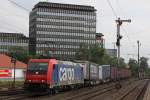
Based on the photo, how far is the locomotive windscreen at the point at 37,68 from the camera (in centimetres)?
3744

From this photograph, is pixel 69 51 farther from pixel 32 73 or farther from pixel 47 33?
pixel 32 73

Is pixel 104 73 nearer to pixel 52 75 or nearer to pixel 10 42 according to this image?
pixel 52 75

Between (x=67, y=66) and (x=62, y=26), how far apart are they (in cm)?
15447

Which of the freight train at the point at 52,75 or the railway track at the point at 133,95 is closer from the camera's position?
the railway track at the point at 133,95

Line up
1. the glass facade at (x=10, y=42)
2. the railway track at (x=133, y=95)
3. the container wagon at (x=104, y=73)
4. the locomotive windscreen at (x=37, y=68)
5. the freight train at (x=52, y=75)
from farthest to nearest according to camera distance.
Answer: the glass facade at (x=10, y=42) < the container wagon at (x=104, y=73) < the locomotive windscreen at (x=37, y=68) < the freight train at (x=52, y=75) < the railway track at (x=133, y=95)

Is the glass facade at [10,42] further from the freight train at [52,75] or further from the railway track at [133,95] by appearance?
the railway track at [133,95]

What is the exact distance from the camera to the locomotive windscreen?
37.4 m

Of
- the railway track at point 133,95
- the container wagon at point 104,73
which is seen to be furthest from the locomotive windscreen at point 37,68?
the container wagon at point 104,73

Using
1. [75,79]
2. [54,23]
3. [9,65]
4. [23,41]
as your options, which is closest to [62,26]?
[54,23]

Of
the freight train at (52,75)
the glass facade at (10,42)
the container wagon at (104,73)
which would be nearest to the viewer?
the freight train at (52,75)

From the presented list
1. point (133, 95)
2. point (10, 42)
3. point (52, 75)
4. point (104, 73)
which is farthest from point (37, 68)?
point (10, 42)

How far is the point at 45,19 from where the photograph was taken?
191 m

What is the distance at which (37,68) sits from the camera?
37.8 meters

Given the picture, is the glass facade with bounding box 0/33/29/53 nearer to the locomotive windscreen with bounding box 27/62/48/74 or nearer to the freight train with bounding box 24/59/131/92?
the freight train with bounding box 24/59/131/92
